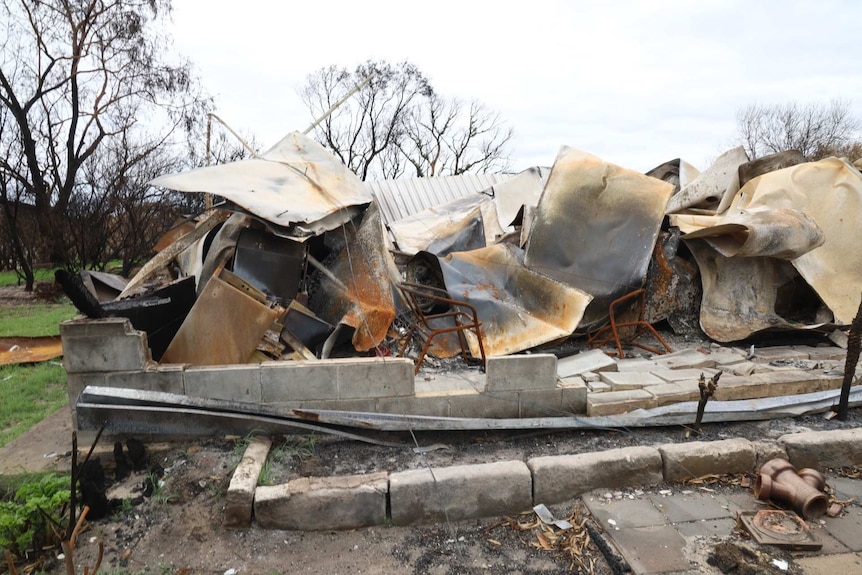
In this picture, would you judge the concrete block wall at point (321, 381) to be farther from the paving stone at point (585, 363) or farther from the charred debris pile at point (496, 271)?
the paving stone at point (585, 363)

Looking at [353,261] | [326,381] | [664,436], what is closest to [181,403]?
[326,381]

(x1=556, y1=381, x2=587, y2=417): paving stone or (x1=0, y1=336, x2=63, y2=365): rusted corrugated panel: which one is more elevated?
(x1=0, y1=336, x2=63, y2=365): rusted corrugated panel

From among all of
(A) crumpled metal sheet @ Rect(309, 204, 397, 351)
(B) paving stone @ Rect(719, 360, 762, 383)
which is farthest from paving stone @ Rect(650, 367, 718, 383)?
(A) crumpled metal sheet @ Rect(309, 204, 397, 351)

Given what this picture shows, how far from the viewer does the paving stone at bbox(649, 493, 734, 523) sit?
3455 mm

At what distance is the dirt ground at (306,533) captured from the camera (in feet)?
10.1

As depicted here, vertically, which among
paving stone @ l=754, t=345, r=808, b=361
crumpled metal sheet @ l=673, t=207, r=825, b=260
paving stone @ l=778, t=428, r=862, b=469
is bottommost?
paving stone @ l=778, t=428, r=862, b=469

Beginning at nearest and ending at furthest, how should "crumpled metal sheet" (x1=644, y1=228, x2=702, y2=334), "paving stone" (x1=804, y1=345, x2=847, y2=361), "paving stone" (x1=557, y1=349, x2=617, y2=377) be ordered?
"paving stone" (x1=557, y1=349, x2=617, y2=377)
"paving stone" (x1=804, y1=345, x2=847, y2=361)
"crumpled metal sheet" (x1=644, y1=228, x2=702, y2=334)

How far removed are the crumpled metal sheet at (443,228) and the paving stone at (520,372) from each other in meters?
2.95

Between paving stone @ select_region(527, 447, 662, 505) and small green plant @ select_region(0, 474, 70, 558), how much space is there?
3116mm

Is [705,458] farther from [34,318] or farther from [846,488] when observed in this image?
[34,318]

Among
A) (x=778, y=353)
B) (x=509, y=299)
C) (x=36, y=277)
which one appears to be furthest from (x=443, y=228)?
(x=36, y=277)

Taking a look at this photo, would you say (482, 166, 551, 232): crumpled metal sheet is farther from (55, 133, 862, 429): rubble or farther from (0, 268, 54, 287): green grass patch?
(0, 268, 54, 287): green grass patch

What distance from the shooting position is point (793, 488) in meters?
3.40

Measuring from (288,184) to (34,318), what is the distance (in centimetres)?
760
